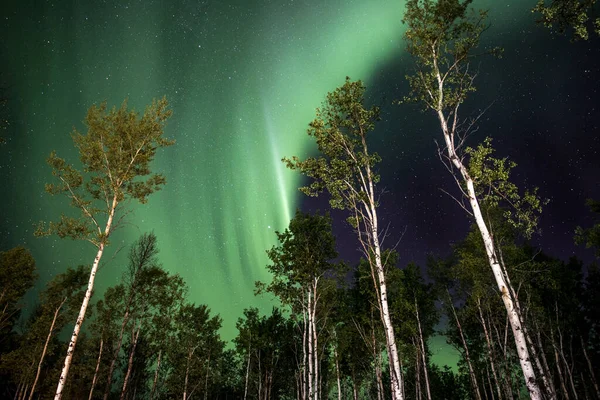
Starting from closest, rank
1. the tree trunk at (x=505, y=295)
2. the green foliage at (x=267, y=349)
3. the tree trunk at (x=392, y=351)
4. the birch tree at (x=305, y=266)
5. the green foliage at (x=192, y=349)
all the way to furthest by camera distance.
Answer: the tree trunk at (x=505, y=295), the tree trunk at (x=392, y=351), the birch tree at (x=305, y=266), the green foliage at (x=192, y=349), the green foliage at (x=267, y=349)

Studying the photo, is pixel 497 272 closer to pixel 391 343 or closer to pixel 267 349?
pixel 391 343

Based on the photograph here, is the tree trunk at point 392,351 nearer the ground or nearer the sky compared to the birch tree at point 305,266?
nearer the ground

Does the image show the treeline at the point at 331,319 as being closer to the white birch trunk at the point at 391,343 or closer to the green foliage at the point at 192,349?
the green foliage at the point at 192,349

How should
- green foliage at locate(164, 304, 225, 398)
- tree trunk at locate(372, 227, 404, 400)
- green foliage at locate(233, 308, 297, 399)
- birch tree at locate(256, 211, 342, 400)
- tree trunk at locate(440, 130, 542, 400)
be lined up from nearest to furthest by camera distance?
1. tree trunk at locate(440, 130, 542, 400)
2. tree trunk at locate(372, 227, 404, 400)
3. birch tree at locate(256, 211, 342, 400)
4. green foliage at locate(164, 304, 225, 398)
5. green foliage at locate(233, 308, 297, 399)

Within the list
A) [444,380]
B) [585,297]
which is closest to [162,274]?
[585,297]

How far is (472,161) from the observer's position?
1129cm

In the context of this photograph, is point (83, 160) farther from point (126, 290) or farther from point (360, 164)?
point (360, 164)

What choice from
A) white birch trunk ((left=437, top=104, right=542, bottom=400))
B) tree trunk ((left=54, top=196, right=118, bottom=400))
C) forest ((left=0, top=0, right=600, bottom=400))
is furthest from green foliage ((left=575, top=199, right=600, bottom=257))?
tree trunk ((left=54, top=196, right=118, bottom=400))

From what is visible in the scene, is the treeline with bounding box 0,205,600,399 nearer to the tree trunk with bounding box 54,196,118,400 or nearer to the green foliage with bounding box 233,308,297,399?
the green foliage with bounding box 233,308,297,399

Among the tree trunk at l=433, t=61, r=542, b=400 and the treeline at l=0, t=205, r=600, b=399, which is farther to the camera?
the treeline at l=0, t=205, r=600, b=399

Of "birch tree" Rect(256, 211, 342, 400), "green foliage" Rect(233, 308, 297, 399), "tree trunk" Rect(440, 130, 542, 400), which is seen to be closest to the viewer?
"tree trunk" Rect(440, 130, 542, 400)

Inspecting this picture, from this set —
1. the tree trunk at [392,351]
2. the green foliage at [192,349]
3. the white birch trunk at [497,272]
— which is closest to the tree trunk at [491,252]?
the white birch trunk at [497,272]

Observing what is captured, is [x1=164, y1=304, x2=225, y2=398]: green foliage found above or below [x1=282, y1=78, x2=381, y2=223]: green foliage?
below

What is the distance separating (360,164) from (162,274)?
62.6ft
